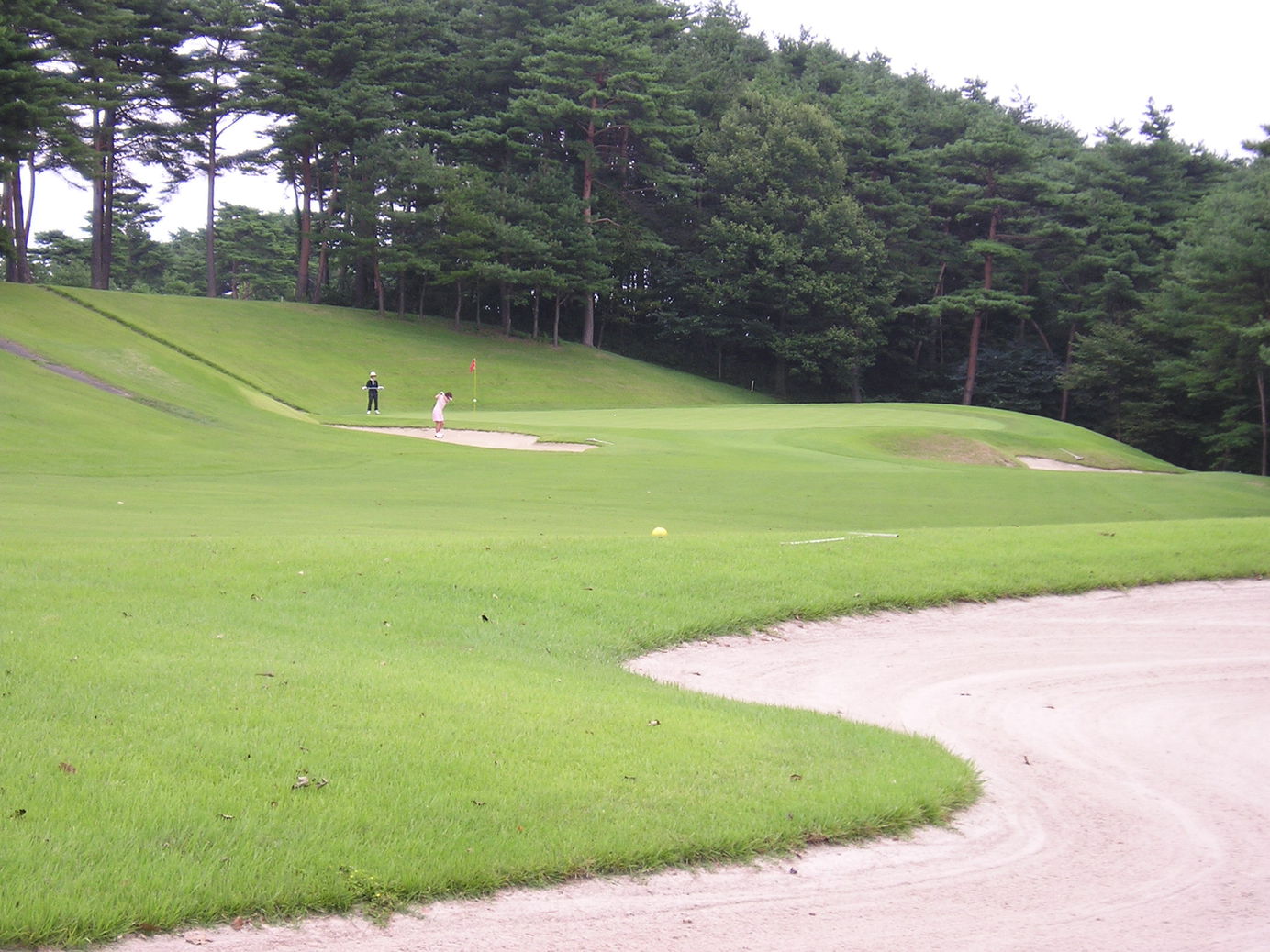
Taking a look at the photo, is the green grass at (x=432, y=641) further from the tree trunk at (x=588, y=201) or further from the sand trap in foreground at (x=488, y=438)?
the tree trunk at (x=588, y=201)

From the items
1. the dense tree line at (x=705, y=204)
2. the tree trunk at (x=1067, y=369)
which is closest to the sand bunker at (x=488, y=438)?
the dense tree line at (x=705, y=204)

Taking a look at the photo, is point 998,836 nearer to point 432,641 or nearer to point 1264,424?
point 432,641

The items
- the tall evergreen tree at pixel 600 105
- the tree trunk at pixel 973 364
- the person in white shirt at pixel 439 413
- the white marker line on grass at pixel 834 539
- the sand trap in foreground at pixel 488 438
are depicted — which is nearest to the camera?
the white marker line on grass at pixel 834 539

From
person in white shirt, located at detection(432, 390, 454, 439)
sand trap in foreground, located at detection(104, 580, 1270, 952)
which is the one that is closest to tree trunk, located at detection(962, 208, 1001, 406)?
person in white shirt, located at detection(432, 390, 454, 439)

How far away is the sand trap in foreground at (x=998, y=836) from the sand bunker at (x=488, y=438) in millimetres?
18637

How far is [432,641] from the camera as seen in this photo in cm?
959

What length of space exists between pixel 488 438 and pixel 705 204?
1910 inches

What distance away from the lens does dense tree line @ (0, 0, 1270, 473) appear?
2329 inches

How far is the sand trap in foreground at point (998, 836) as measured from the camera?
4867mm

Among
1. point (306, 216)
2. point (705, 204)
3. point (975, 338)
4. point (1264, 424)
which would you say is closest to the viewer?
point (1264, 424)

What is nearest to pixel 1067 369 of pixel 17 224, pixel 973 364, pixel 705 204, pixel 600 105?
pixel 973 364

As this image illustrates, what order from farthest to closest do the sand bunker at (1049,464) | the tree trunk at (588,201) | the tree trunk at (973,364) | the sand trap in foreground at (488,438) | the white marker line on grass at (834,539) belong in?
the tree trunk at (973,364) < the tree trunk at (588,201) < the sand bunker at (1049,464) < the sand trap in foreground at (488,438) < the white marker line on grass at (834,539)

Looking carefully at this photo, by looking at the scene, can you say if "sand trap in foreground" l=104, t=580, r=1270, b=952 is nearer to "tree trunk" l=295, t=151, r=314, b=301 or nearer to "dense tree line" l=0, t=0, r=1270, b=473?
"dense tree line" l=0, t=0, r=1270, b=473

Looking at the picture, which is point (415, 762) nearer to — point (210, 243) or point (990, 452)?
point (990, 452)
